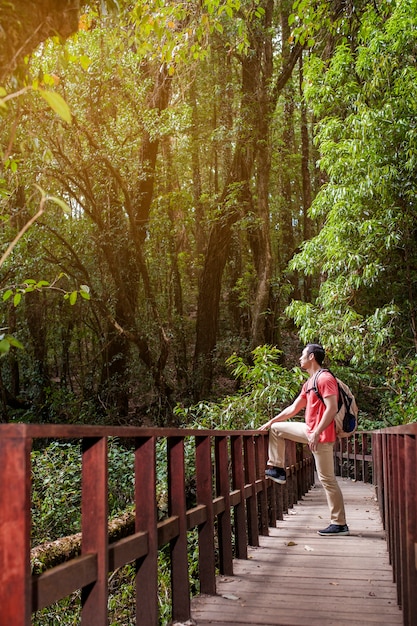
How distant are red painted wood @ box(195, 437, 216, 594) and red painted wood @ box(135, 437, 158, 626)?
1125 millimetres

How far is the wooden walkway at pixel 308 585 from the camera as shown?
351 centimetres

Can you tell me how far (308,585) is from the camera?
4.21 meters

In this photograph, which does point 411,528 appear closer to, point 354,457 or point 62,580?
point 62,580

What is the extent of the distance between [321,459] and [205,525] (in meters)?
2.28

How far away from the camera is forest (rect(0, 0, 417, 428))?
11.2 meters

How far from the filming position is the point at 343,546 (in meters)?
5.63

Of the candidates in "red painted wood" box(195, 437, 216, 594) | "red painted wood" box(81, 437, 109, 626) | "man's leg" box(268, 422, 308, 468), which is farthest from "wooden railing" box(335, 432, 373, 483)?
"red painted wood" box(81, 437, 109, 626)

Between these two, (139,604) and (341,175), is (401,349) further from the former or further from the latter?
(139,604)

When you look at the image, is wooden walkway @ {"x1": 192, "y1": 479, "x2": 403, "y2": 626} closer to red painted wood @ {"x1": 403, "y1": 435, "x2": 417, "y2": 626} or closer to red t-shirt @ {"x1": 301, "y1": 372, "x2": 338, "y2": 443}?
red painted wood @ {"x1": 403, "y1": 435, "x2": 417, "y2": 626}

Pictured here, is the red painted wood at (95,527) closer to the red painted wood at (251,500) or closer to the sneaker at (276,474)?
the red painted wood at (251,500)

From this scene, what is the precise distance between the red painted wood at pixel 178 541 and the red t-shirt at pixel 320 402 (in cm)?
259

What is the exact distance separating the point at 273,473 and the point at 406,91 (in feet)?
25.8

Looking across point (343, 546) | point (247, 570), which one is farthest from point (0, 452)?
point (343, 546)

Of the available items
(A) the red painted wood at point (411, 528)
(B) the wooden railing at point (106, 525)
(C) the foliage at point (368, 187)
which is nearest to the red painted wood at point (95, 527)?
(B) the wooden railing at point (106, 525)
